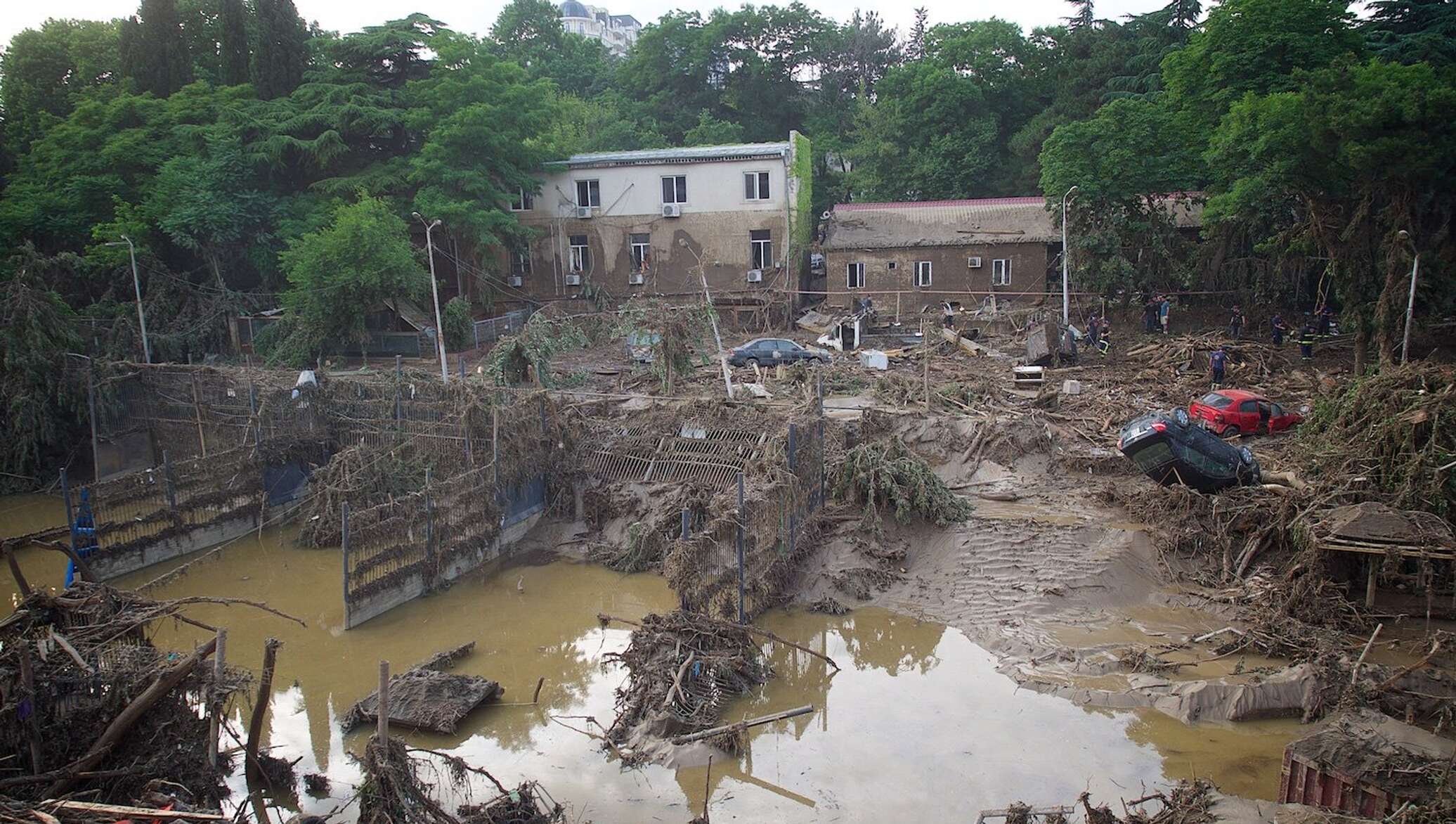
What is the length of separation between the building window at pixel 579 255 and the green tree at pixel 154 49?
1821 cm

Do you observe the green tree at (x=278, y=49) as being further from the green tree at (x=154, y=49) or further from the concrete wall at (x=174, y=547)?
the concrete wall at (x=174, y=547)

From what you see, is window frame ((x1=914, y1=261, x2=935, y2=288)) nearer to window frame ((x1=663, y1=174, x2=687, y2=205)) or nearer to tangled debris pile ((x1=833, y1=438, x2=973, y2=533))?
window frame ((x1=663, y1=174, x2=687, y2=205))

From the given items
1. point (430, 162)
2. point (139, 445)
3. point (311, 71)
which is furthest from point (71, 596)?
point (311, 71)

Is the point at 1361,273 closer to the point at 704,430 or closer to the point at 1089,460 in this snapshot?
the point at 1089,460

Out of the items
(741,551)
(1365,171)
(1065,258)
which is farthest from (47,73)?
(1365,171)

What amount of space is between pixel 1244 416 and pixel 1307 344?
29.9 feet

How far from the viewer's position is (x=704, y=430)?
19.6 metres

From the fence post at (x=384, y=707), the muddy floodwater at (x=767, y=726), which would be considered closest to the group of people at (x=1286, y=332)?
the muddy floodwater at (x=767, y=726)

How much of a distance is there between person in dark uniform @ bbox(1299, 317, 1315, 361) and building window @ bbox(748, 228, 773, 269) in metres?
21.2

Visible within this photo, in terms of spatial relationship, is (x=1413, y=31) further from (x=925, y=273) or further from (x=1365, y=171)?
(x=925, y=273)

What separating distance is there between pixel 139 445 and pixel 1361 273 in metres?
34.8

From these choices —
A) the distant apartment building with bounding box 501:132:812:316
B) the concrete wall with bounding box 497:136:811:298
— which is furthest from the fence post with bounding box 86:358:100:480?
the distant apartment building with bounding box 501:132:812:316

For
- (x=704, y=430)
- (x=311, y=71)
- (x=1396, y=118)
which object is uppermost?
(x=311, y=71)

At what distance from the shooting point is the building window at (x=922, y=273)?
41.2 meters
